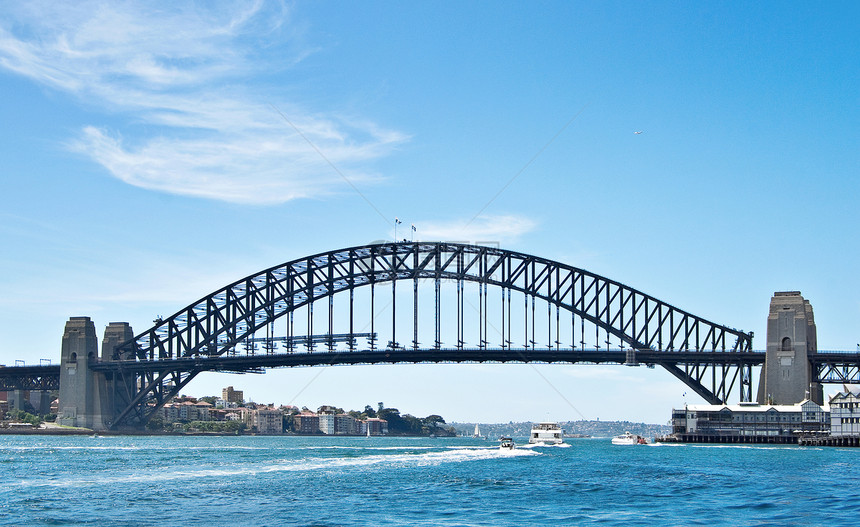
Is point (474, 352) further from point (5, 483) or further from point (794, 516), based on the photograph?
point (794, 516)

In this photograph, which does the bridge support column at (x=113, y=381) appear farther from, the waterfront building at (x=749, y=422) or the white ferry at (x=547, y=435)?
the waterfront building at (x=749, y=422)

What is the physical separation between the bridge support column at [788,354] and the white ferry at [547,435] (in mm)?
34835

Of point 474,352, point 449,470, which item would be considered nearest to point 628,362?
point 474,352

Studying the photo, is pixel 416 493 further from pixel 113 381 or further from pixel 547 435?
pixel 113 381

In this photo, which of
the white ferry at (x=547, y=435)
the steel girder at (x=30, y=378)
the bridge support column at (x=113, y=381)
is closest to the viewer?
the white ferry at (x=547, y=435)

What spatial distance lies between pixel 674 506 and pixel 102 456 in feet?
188

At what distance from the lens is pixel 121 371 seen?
17162 cm

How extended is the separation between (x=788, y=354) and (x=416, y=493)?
94.6m

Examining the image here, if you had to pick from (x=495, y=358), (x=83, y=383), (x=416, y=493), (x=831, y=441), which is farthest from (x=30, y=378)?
(x=416, y=493)

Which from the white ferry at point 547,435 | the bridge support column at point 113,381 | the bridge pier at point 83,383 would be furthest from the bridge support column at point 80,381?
Result: the white ferry at point 547,435

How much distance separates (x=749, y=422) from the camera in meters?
144

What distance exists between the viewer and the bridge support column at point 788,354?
141 meters

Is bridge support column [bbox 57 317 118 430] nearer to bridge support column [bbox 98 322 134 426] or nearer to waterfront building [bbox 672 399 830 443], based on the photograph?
bridge support column [bbox 98 322 134 426]

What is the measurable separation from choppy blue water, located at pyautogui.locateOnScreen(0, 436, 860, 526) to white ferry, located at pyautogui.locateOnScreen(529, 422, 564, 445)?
78907 millimetres
